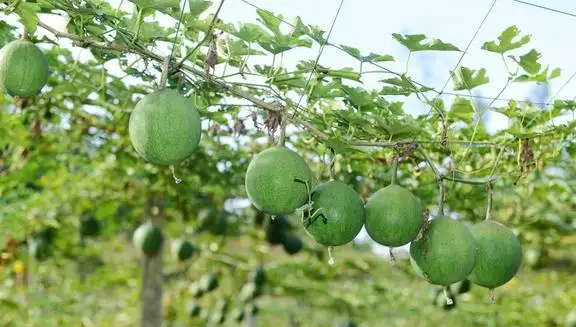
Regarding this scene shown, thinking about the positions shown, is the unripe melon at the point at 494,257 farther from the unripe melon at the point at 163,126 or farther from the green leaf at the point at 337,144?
the unripe melon at the point at 163,126

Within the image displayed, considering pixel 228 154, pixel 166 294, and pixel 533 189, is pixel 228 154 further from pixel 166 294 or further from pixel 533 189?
pixel 166 294

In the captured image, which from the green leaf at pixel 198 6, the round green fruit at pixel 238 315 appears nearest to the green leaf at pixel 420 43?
the green leaf at pixel 198 6

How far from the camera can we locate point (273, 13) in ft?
7.08

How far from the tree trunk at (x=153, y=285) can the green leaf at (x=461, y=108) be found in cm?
388

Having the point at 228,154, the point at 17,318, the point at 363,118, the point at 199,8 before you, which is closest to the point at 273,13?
the point at 199,8

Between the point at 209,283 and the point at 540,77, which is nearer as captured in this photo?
the point at 540,77

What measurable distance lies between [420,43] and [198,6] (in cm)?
72

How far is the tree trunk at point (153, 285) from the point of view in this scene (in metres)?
6.12

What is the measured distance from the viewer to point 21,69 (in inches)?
85.2

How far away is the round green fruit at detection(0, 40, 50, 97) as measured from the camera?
7.07ft

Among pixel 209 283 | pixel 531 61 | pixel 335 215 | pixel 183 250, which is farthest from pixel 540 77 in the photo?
pixel 209 283

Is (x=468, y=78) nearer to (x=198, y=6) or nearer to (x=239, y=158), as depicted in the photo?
(x=198, y=6)

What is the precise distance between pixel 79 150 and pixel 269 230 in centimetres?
214

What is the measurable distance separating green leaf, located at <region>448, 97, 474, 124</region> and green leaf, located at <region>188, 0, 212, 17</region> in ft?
3.91
